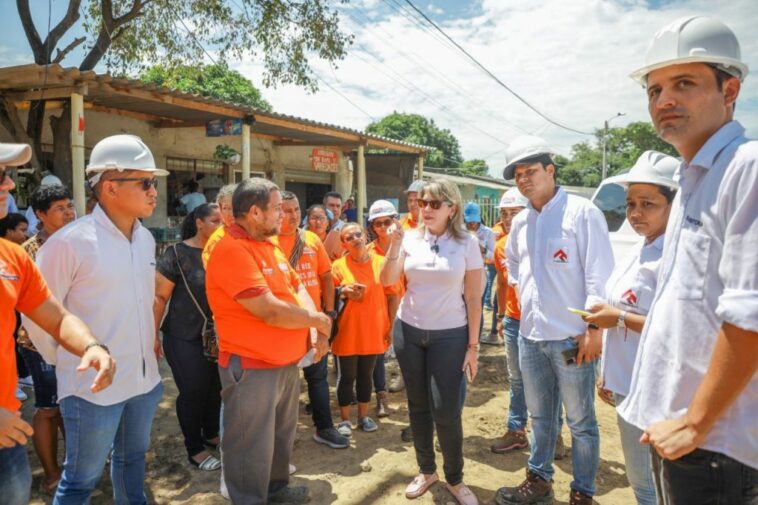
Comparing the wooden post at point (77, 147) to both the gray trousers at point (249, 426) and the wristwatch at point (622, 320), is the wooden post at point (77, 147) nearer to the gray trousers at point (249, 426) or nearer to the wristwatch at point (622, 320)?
the gray trousers at point (249, 426)

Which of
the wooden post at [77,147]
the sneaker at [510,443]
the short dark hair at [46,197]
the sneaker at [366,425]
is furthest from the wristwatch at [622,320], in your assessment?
the wooden post at [77,147]

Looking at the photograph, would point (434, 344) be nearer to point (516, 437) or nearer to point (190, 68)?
point (516, 437)

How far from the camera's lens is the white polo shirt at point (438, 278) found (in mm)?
3012

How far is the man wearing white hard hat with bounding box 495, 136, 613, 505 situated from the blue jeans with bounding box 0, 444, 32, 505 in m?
2.44

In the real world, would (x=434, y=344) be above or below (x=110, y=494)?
above

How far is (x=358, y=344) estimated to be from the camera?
409 centimetres

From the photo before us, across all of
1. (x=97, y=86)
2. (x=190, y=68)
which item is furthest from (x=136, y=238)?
(x=190, y=68)

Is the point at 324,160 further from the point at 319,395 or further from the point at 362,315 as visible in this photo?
the point at 319,395

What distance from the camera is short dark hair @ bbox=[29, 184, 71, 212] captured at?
11.7 feet

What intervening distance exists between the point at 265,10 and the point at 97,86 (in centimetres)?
371

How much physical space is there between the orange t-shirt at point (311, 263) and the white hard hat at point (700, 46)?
2.88 metres

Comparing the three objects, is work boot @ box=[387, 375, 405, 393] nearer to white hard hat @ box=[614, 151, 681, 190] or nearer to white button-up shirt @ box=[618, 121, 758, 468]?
white hard hat @ box=[614, 151, 681, 190]

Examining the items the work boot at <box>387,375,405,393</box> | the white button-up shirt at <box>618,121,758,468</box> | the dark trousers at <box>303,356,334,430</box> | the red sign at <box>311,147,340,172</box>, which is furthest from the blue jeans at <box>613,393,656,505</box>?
the red sign at <box>311,147,340,172</box>

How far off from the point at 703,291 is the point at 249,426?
7.29ft
